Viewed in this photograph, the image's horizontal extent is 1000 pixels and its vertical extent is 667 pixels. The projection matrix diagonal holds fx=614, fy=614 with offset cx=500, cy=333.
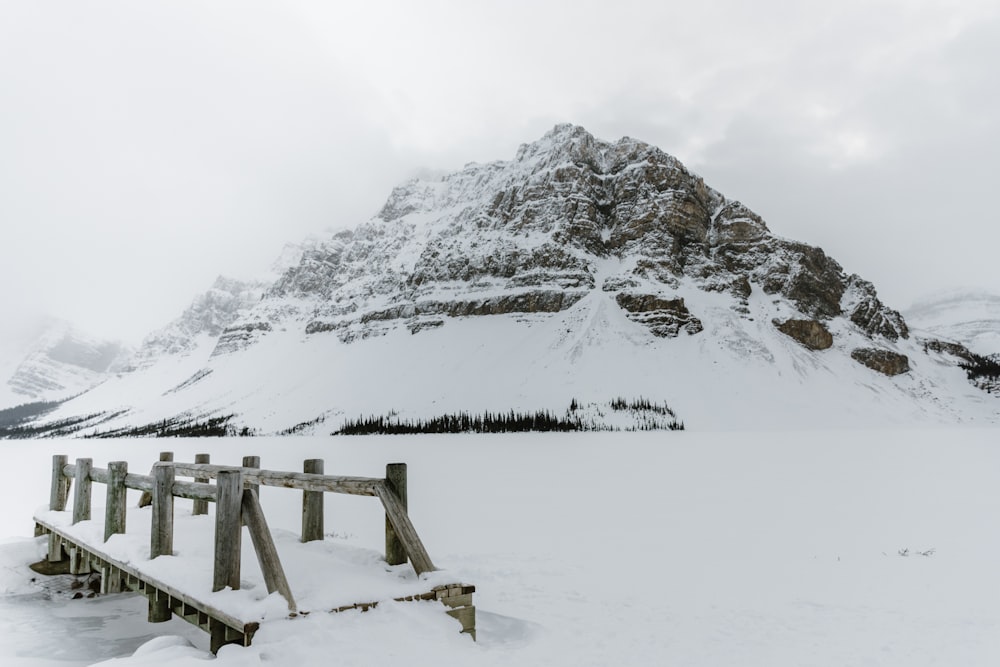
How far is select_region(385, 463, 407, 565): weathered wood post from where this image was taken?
9320 millimetres

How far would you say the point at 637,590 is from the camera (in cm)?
1298

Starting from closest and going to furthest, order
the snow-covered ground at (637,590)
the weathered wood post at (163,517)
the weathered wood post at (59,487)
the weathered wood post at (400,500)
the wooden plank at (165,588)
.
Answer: the wooden plank at (165,588)
the snow-covered ground at (637,590)
the weathered wood post at (400,500)
the weathered wood post at (163,517)
the weathered wood post at (59,487)

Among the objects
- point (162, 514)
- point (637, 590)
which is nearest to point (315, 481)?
point (162, 514)

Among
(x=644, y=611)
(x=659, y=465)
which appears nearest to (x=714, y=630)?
(x=644, y=611)

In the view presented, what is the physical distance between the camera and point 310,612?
775 centimetres

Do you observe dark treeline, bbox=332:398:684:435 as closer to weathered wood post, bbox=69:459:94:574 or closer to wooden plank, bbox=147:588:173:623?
weathered wood post, bbox=69:459:94:574

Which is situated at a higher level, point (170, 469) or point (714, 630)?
point (170, 469)

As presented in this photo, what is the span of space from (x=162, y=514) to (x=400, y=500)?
405cm

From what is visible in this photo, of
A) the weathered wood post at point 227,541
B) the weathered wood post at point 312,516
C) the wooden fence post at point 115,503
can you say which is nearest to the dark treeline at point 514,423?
the wooden fence post at point 115,503

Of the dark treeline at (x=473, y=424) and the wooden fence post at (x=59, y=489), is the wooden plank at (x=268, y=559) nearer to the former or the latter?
the wooden fence post at (x=59, y=489)

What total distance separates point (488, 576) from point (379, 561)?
448 cm

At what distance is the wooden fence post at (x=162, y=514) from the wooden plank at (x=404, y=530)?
3742mm

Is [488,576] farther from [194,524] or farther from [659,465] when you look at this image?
[659,465]

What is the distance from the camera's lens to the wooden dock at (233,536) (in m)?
8.04
